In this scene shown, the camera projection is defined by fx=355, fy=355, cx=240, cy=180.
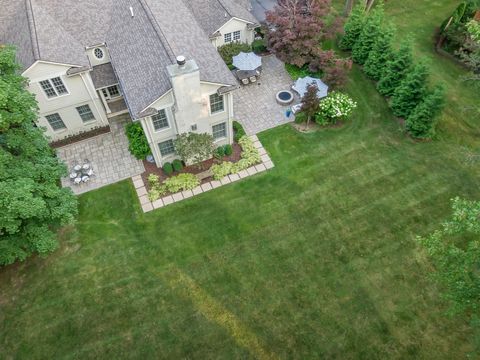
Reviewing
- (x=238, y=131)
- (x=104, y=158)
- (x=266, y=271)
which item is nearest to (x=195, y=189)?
(x=238, y=131)

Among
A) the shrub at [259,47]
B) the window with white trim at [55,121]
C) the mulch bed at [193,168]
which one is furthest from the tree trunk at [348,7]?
the window with white trim at [55,121]

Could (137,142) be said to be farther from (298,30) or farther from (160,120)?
(298,30)

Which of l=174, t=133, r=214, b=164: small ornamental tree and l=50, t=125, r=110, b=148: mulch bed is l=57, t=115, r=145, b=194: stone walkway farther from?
l=174, t=133, r=214, b=164: small ornamental tree

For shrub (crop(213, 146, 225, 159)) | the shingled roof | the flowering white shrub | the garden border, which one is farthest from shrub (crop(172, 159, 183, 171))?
the flowering white shrub

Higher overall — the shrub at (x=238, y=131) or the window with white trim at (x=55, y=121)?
the window with white trim at (x=55, y=121)

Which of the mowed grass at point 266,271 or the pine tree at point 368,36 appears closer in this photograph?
the mowed grass at point 266,271

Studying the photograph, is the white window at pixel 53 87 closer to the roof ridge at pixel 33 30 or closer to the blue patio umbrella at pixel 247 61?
the roof ridge at pixel 33 30

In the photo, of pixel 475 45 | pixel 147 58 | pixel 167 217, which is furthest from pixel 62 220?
pixel 475 45
